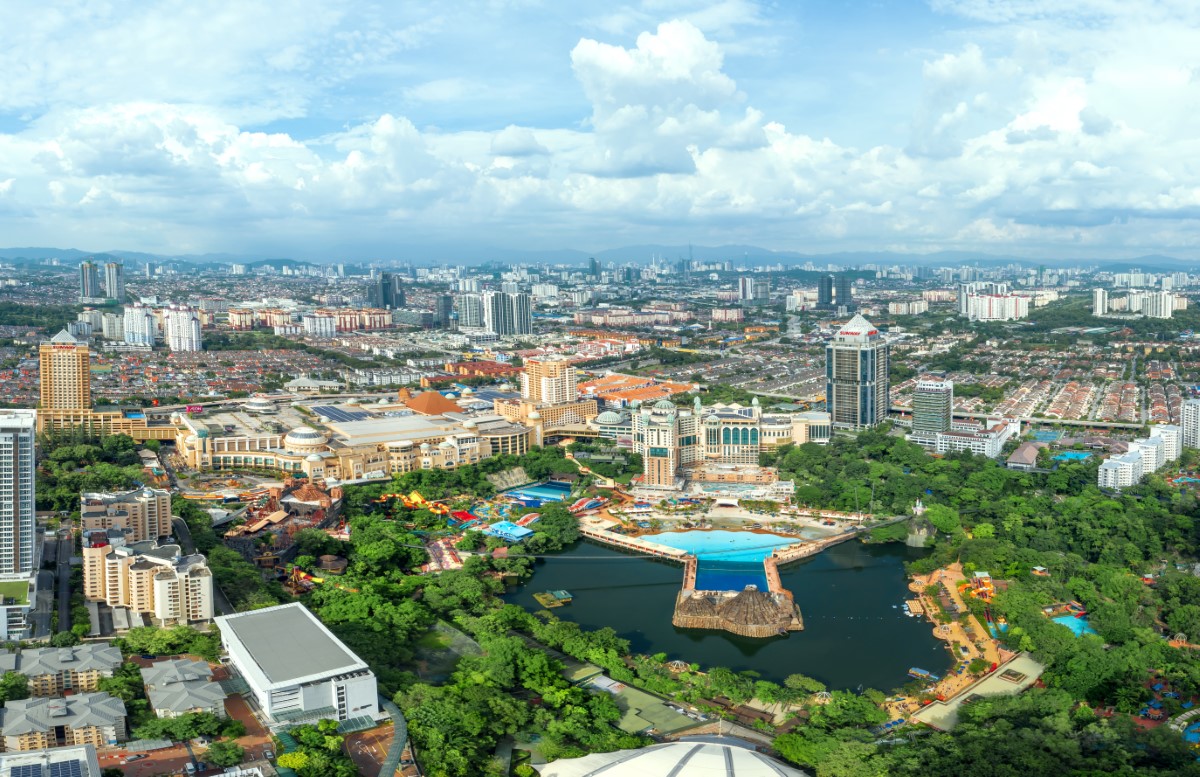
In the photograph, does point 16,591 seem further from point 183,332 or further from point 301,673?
point 183,332

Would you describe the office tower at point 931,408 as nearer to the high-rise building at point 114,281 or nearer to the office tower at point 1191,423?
the office tower at point 1191,423

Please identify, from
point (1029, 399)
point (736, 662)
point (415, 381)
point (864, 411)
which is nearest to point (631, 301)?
point (415, 381)

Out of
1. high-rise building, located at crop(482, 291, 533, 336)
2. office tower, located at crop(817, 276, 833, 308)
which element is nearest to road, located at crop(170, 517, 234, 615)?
high-rise building, located at crop(482, 291, 533, 336)

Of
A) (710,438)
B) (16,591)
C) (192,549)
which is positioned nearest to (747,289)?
(710,438)

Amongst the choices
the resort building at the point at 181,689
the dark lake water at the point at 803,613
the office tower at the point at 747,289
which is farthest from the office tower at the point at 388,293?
the resort building at the point at 181,689

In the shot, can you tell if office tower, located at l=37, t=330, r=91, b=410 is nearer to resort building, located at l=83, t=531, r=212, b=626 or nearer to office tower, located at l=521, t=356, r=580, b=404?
office tower, located at l=521, t=356, r=580, b=404

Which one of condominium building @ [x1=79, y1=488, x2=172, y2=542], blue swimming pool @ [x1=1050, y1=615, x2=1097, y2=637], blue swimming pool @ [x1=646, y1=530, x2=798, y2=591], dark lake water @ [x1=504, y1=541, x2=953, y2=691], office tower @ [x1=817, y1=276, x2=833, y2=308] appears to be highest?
office tower @ [x1=817, y1=276, x2=833, y2=308]
